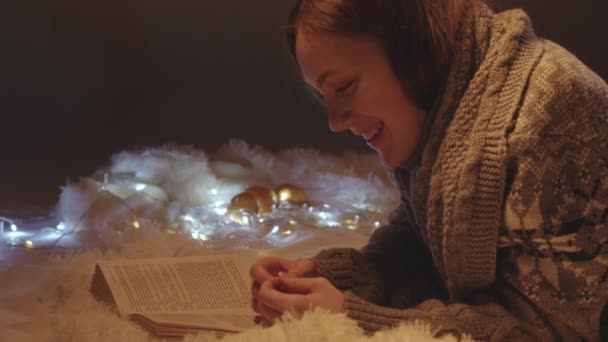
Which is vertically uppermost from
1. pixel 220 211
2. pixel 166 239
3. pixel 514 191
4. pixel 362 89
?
pixel 362 89

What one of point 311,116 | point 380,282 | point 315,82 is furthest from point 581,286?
point 311,116

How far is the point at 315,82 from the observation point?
1072 millimetres

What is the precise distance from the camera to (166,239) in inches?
57.5

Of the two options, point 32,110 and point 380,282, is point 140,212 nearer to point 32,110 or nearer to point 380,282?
point 380,282

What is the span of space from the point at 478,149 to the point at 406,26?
183 millimetres

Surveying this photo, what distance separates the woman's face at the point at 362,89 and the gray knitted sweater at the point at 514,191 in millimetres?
43

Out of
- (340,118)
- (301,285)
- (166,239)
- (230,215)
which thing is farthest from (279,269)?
(230,215)

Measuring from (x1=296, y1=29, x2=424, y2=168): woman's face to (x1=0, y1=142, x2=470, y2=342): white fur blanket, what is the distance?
0.27 m

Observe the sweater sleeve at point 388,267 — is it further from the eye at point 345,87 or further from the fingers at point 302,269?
the eye at point 345,87

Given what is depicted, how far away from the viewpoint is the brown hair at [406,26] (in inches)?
38.8

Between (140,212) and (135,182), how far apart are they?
0.23 m

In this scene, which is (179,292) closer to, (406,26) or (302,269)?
(302,269)

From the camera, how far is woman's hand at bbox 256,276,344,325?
990 mm

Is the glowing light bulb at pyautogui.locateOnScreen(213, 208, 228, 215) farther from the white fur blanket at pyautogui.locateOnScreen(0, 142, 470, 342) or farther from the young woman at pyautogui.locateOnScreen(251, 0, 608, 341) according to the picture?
the young woman at pyautogui.locateOnScreen(251, 0, 608, 341)
